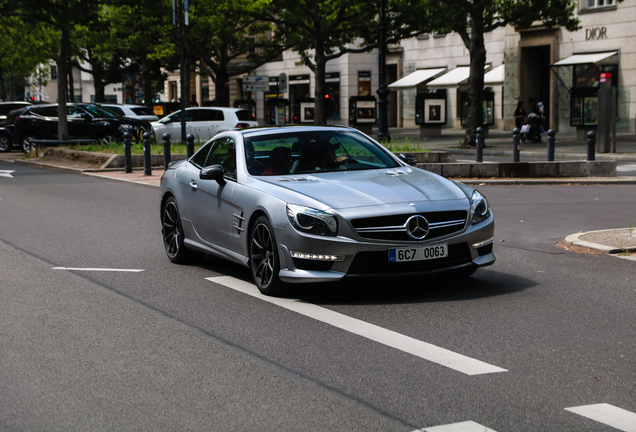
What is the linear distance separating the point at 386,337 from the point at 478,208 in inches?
75.2

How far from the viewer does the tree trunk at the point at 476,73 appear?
1075 inches

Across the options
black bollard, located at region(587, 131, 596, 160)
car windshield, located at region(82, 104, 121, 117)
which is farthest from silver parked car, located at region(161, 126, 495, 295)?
car windshield, located at region(82, 104, 121, 117)

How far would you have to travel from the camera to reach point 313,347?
5371 millimetres

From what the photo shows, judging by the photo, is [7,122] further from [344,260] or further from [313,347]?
[313,347]

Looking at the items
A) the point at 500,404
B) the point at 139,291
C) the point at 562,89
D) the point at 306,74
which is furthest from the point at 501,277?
the point at 306,74

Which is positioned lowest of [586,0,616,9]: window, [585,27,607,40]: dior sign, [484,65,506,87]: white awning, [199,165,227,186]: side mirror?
[199,165,227,186]: side mirror

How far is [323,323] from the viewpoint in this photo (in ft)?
19.8

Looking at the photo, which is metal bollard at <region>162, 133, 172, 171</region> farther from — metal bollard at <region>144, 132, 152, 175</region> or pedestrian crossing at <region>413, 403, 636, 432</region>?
pedestrian crossing at <region>413, 403, 636, 432</region>

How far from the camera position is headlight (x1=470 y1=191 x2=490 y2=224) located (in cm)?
698

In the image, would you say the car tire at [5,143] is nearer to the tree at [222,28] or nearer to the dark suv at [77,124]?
the dark suv at [77,124]

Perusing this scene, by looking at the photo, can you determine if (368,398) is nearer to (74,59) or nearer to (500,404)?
(500,404)

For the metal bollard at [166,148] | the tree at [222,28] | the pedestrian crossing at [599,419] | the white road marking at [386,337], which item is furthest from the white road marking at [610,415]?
the tree at [222,28]

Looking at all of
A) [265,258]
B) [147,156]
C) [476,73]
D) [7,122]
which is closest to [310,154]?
[265,258]

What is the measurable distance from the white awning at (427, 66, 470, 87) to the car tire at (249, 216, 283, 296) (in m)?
37.8
